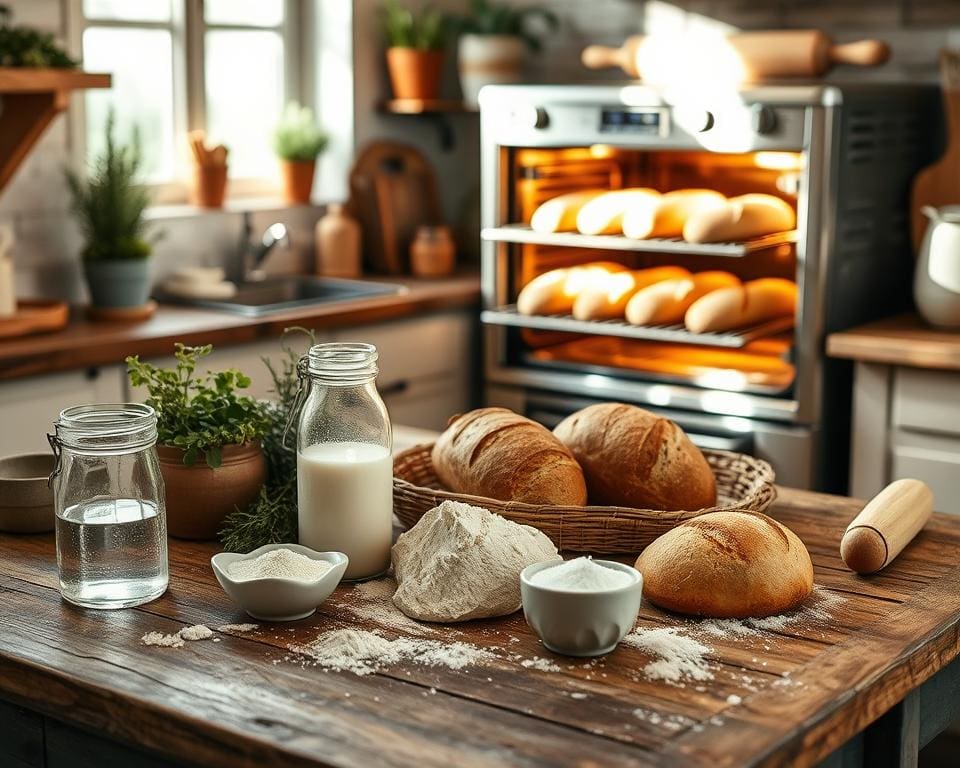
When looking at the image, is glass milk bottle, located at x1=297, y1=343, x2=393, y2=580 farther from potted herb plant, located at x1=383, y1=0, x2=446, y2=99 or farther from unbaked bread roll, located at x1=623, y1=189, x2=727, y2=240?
potted herb plant, located at x1=383, y1=0, x2=446, y2=99

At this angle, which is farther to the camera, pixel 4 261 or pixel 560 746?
pixel 4 261

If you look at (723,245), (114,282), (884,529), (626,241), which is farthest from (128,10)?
(884,529)

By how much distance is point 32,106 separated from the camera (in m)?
3.02

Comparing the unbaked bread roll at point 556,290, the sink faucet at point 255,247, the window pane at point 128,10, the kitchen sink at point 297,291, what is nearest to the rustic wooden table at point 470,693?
the unbaked bread roll at point 556,290

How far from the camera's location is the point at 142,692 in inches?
46.2

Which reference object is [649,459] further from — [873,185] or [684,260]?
[684,260]

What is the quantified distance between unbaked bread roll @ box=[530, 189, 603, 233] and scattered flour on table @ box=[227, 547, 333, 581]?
2.10m

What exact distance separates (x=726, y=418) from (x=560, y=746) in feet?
7.49

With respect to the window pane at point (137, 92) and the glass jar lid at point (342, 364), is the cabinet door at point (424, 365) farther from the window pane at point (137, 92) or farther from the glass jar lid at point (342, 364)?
the glass jar lid at point (342, 364)

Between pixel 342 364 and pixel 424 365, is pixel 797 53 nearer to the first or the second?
pixel 424 365

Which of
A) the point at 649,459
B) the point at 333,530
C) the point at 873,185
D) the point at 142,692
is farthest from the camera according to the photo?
the point at 873,185

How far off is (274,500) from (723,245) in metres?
1.80

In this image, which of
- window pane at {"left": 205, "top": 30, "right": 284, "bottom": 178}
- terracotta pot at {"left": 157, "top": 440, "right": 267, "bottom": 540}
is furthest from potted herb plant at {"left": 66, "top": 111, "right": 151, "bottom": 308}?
terracotta pot at {"left": 157, "top": 440, "right": 267, "bottom": 540}

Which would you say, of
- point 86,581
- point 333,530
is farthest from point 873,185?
point 86,581
